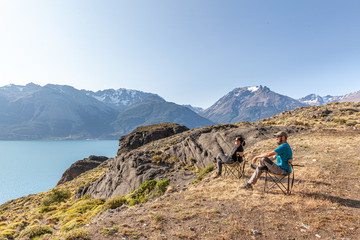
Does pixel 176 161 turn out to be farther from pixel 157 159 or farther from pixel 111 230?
pixel 111 230

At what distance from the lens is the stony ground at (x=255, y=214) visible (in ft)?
18.6

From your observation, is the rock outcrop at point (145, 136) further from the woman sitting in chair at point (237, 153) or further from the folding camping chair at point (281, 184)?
Result: the folding camping chair at point (281, 184)

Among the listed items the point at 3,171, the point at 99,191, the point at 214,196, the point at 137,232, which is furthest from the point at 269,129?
the point at 3,171

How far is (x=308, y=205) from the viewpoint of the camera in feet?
23.1

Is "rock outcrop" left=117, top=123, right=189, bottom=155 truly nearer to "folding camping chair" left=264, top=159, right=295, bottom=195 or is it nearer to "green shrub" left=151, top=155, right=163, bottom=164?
"green shrub" left=151, top=155, right=163, bottom=164

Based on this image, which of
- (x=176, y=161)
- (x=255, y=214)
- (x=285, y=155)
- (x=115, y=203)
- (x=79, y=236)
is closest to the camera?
(x=79, y=236)

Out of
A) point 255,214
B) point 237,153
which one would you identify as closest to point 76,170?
point 237,153

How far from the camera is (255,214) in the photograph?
679 centimetres

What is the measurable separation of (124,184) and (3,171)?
171966mm

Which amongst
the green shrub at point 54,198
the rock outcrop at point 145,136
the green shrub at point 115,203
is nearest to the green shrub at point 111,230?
the green shrub at point 115,203

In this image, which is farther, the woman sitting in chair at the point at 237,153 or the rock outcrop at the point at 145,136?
the rock outcrop at the point at 145,136

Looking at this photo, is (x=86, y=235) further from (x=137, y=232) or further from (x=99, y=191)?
(x=99, y=191)

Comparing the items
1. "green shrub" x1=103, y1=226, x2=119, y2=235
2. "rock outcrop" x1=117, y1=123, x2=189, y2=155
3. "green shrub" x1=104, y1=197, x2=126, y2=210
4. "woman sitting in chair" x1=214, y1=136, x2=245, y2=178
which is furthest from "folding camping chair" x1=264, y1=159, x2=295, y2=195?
"rock outcrop" x1=117, y1=123, x2=189, y2=155

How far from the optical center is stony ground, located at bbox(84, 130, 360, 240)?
5.66 metres
